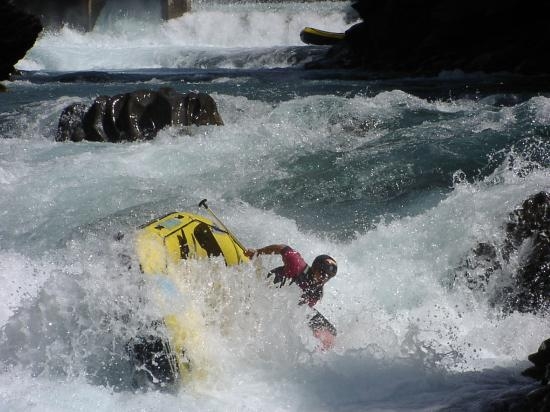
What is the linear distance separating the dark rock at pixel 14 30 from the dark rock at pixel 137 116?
471 centimetres

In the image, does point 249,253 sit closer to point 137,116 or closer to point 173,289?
point 173,289

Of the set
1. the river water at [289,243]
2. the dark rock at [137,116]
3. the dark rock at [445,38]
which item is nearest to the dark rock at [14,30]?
the river water at [289,243]

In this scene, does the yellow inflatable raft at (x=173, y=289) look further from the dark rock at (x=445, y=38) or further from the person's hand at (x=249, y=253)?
the dark rock at (x=445, y=38)

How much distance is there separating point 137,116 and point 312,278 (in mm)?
5056

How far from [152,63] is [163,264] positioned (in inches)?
676

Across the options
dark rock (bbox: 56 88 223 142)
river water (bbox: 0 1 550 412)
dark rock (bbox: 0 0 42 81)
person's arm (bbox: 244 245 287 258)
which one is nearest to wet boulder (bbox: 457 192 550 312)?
river water (bbox: 0 1 550 412)

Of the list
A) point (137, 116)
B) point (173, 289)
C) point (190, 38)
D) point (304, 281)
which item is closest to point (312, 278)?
point (304, 281)

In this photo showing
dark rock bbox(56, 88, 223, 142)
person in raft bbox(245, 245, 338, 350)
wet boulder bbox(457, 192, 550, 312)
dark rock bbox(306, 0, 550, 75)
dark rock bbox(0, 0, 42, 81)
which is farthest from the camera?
dark rock bbox(306, 0, 550, 75)

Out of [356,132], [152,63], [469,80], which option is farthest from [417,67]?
[356,132]

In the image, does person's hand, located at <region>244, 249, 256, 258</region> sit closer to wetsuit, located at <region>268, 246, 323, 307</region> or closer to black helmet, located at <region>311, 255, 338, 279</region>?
wetsuit, located at <region>268, 246, 323, 307</region>

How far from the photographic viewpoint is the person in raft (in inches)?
190

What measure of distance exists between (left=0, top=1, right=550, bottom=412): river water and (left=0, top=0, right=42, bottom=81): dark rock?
3.78 ft

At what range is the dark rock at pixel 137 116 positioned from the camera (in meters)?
9.20

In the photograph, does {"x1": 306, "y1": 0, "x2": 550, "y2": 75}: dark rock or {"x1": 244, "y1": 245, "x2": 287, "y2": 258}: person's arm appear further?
{"x1": 306, "y1": 0, "x2": 550, "y2": 75}: dark rock
